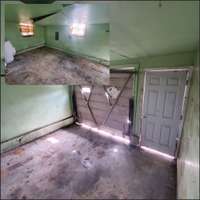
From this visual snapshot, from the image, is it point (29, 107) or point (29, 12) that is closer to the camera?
point (29, 12)

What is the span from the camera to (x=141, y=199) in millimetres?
2295

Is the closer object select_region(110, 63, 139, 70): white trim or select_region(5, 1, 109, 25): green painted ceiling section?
select_region(5, 1, 109, 25): green painted ceiling section

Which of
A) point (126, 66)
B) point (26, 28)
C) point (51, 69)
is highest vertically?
point (26, 28)

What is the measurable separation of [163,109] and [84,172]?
224cm

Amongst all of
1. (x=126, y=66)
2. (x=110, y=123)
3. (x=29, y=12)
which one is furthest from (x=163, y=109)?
(x=29, y=12)

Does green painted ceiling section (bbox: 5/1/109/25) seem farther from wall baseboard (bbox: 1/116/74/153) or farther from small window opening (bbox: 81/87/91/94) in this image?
wall baseboard (bbox: 1/116/74/153)

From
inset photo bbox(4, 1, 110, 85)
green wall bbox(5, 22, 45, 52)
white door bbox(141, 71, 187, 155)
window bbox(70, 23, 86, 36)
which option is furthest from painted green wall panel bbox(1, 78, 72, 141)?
white door bbox(141, 71, 187, 155)

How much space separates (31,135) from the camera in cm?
404

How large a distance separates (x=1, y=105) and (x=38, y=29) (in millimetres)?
1921

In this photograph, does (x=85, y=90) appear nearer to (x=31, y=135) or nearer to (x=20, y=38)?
(x=31, y=135)

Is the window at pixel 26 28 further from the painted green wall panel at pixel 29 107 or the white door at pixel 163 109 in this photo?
the white door at pixel 163 109

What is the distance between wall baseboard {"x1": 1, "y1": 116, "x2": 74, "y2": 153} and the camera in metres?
3.51

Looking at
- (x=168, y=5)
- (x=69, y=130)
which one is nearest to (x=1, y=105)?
(x=69, y=130)

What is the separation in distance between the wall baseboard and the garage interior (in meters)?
0.02
